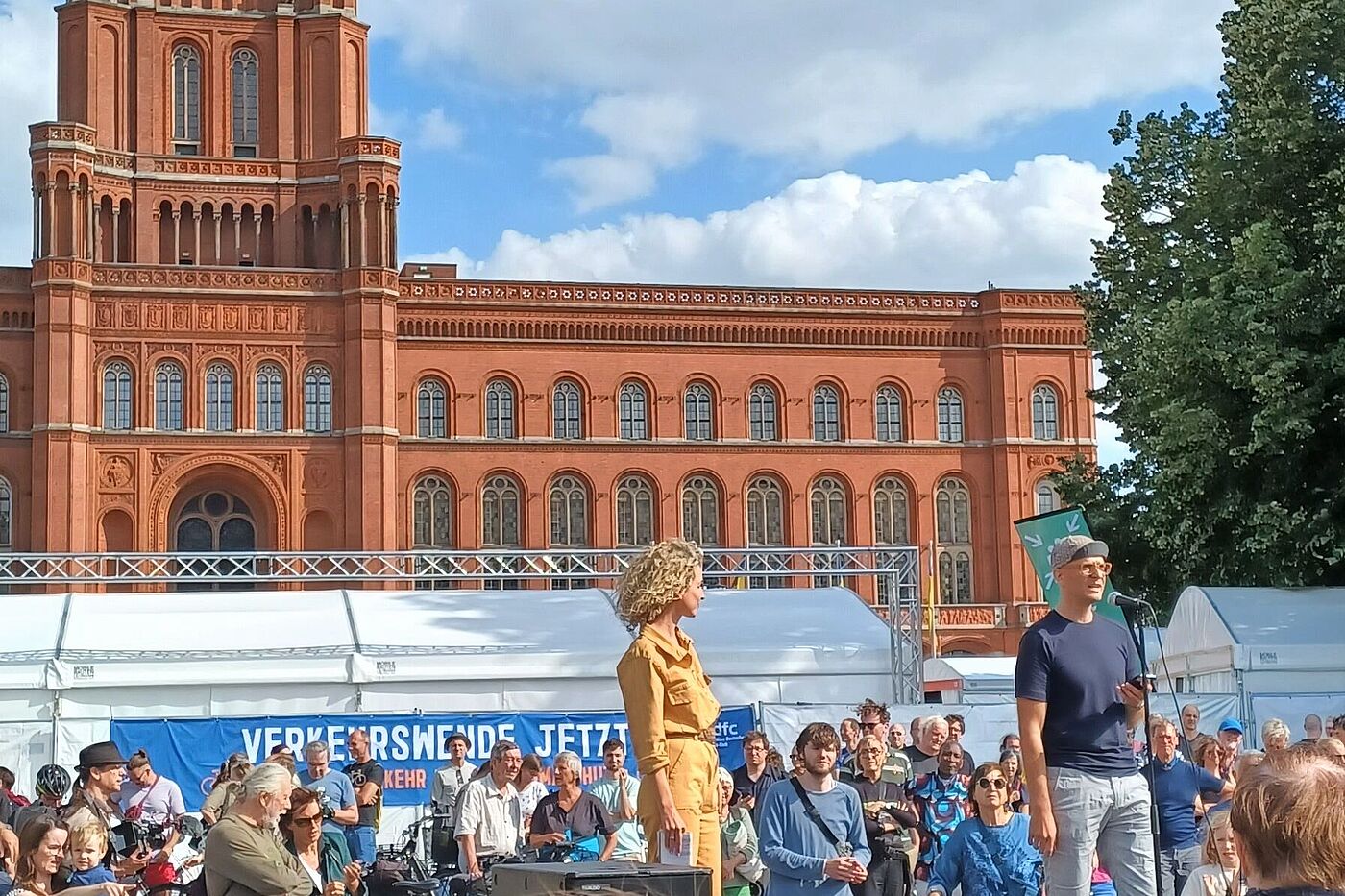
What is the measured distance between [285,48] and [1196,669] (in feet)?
132

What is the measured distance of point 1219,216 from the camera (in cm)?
2284

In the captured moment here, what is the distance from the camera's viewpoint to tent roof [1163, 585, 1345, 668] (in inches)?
697

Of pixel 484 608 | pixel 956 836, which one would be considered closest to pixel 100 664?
pixel 484 608

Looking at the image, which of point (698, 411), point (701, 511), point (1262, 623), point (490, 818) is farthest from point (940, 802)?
point (698, 411)

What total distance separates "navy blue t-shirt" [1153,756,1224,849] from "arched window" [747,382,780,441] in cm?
4166

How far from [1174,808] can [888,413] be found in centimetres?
4289

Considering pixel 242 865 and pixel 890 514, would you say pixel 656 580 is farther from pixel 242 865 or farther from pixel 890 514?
pixel 890 514

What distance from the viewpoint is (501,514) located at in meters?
49.6

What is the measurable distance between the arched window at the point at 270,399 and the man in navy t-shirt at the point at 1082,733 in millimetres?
42763

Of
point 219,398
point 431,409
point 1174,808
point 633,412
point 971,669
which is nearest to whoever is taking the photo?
point 1174,808

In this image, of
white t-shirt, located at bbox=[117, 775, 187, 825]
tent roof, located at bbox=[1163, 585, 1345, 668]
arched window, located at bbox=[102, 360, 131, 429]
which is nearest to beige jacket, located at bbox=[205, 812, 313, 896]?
white t-shirt, located at bbox=[117, 775, 187, 825]

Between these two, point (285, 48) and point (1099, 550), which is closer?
point (1099, 550)

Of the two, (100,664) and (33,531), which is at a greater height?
(33,531)

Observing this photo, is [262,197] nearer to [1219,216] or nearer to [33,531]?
[33,531]
